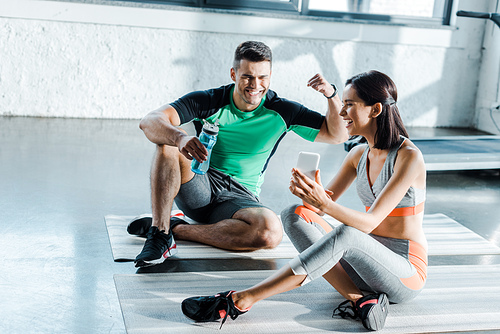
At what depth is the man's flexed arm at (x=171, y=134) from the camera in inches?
91.6

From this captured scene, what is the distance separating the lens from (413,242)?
2199 mm

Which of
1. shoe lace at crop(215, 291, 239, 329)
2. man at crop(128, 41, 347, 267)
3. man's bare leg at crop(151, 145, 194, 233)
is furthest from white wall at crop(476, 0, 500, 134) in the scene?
shoe lace at crop(215, 291, 239, 329)

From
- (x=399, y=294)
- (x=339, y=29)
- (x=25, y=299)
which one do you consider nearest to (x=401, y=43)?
(x=339, y=29)

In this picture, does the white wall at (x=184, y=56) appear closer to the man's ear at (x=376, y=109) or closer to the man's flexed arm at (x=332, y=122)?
the man's flexed arm at (x=332, y=122)

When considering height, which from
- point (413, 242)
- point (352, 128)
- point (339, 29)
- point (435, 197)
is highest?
point (339, 29)

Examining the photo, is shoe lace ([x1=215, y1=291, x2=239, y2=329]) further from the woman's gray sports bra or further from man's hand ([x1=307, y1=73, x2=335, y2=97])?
man's hand ([x1=307, y1=73, x2=335, y2=97])

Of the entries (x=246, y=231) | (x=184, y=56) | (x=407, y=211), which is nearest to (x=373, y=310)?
(x=407, y=211)

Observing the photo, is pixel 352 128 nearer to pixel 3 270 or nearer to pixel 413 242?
pixel 413 242

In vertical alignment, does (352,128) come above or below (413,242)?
above

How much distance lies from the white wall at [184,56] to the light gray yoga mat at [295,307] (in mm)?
3744

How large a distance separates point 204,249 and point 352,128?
95cm

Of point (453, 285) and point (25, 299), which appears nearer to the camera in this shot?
point (25, 299)

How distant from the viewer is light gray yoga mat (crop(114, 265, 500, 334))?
2.04m

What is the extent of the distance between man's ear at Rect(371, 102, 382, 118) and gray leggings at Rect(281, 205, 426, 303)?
458mm
